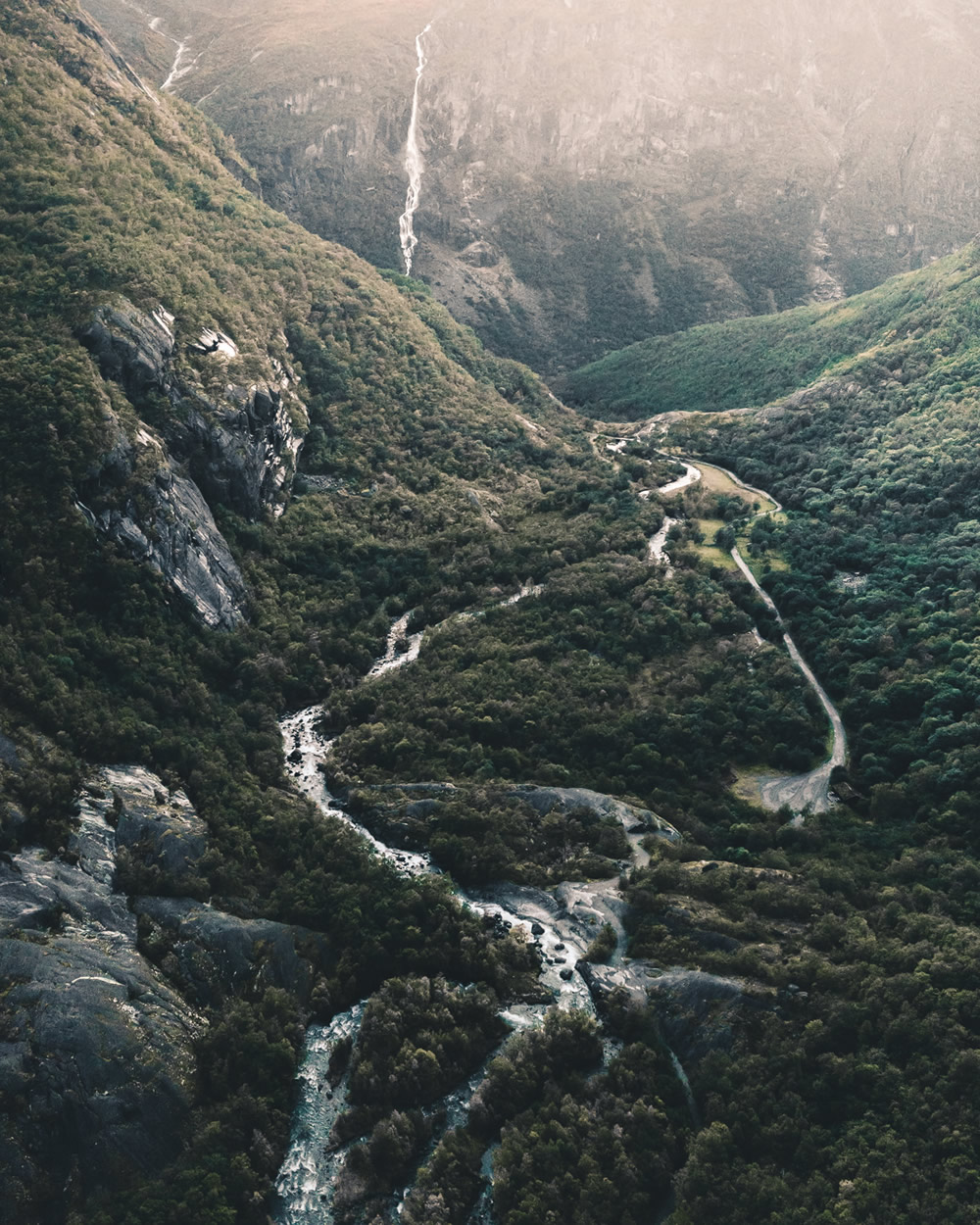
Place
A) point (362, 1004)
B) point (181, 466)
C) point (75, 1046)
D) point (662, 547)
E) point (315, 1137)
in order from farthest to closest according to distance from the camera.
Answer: point (662, 547), point (181, 466), point (362, 1004), point (315, 1137), point (75, 1046)

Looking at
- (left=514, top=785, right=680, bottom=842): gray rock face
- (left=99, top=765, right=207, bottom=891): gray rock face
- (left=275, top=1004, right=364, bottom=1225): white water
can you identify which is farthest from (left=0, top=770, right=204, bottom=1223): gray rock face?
(left=514, top=785, right=680, bottom=842): gray rock face

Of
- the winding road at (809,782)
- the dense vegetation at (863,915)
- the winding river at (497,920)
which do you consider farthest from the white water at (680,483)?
the winding river at (497,920)

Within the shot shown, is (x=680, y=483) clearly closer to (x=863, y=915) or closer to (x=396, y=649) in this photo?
(x=396, y=649)

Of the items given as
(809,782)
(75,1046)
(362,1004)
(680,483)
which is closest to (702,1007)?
(362,1004)

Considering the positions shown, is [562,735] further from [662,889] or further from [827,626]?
[827,626]

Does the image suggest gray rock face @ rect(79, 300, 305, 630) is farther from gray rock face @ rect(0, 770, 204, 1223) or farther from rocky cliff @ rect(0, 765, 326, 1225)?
gray rock face @ rect(0, 770, 204, 1223)

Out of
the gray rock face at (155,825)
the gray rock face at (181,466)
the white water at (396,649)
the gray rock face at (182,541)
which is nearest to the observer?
the gray rock face at (155,825)

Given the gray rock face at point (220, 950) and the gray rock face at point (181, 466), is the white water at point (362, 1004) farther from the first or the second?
the gray rock face at point (181, 466)
